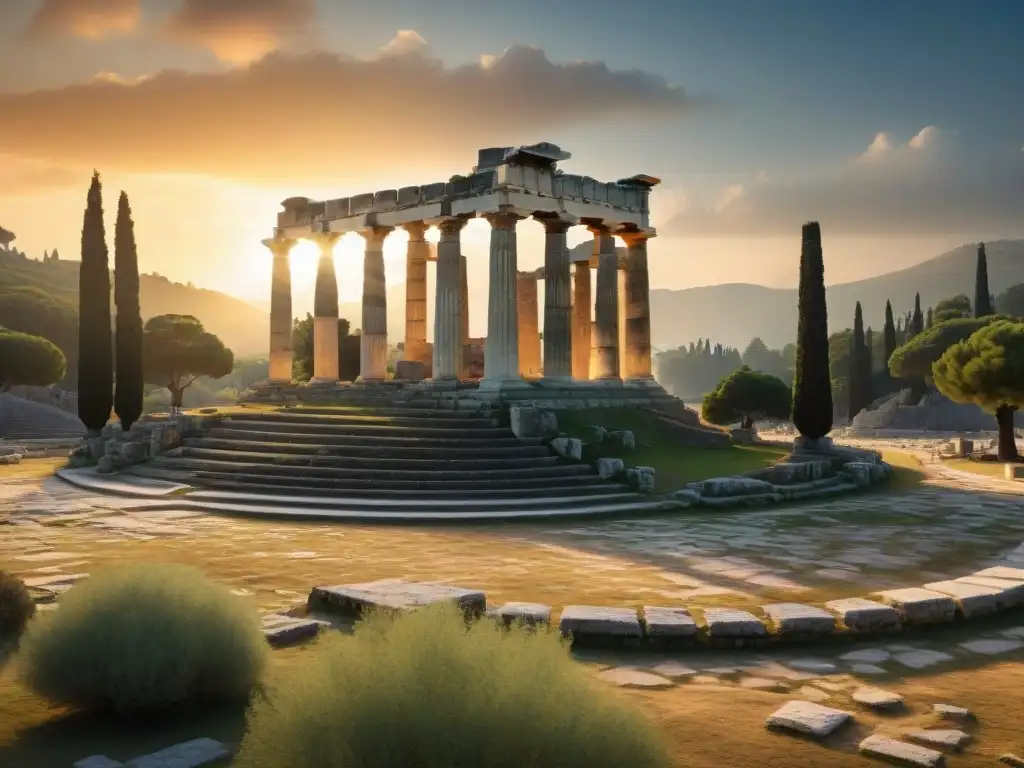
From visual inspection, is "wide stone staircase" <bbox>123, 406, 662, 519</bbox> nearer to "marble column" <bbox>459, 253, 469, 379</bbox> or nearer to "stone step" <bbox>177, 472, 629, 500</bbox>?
"stone step" <bbox>177, 472, 629, 500</bbox>

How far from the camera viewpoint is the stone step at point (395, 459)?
65.9 feet

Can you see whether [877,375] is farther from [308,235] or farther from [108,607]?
[108,607]

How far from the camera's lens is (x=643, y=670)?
274 inches

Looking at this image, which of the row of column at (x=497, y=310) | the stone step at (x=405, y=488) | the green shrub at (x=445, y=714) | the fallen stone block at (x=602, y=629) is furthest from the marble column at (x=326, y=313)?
the green shrub at (x=445, y=714)

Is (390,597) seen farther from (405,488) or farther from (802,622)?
(405,488)

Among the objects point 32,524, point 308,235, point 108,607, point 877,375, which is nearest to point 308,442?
point 32,524

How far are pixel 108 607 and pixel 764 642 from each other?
18.4 ft

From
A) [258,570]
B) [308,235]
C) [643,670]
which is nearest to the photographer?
[643,670]

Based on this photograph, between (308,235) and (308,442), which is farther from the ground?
(308,235)

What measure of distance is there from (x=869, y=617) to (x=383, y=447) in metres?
14.5

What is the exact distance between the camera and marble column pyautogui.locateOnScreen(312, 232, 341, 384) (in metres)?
33.5

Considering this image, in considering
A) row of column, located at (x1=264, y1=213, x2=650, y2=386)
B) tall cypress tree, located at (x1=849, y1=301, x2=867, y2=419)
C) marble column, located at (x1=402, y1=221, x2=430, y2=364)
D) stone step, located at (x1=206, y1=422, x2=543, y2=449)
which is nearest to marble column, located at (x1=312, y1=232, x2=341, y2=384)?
row of column, located at (x1=264, y1=213, x2=650, y2=386)

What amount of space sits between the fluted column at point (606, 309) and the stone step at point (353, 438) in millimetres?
9390

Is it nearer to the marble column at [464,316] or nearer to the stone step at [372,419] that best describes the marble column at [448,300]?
the stone step at [372,419]
